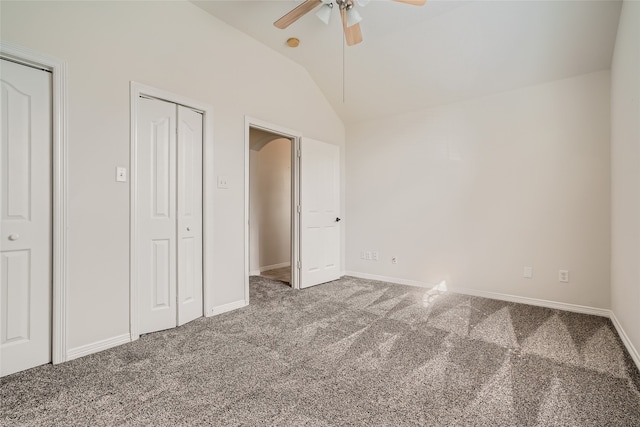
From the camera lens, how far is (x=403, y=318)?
279cm

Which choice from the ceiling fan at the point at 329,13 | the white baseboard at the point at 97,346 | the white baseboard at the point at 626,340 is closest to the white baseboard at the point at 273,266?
the white baseboard at the point at 97,346

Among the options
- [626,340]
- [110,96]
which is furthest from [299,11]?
[626,340]

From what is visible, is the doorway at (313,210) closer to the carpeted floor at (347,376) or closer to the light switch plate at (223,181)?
the light switch plate at (223,181)

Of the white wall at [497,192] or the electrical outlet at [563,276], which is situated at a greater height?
the white wall at [497,192]

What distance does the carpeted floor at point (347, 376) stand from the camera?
1441 millimetres

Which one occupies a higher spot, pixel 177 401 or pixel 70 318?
pixel 70 318

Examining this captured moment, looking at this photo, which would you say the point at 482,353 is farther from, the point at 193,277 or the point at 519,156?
the point at 193,277

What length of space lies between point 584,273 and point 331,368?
9.40 ft

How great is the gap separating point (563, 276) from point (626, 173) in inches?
52.3

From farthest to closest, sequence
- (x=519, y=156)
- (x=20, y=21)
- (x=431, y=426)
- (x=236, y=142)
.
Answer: (x=519, y=156) < (x=236, y=142) < (x=20, y=21) < (x=431, y=426)

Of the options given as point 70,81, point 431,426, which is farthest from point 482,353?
point 70,81

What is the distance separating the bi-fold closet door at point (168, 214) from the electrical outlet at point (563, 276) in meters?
3.72

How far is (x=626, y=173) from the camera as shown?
218cm

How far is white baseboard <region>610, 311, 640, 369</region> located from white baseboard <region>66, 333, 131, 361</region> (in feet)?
11.8
